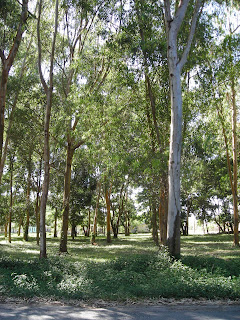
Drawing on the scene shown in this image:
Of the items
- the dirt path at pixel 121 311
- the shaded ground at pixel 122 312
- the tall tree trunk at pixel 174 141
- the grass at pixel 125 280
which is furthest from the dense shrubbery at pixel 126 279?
the tall tree trunk at pixel 174 141

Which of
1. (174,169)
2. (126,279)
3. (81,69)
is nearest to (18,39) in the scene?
(81,69)

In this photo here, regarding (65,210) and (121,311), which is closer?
(121,311)

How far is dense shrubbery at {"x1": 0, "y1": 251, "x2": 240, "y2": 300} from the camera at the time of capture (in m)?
5.86

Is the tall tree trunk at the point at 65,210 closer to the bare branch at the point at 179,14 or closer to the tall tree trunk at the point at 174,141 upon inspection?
the tall tree trunk at the point at 174,141

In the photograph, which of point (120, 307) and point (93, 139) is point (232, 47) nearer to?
point (93, 139)

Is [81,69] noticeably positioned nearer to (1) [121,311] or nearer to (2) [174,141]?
(2) [174,141]

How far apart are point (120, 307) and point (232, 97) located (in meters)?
16.8

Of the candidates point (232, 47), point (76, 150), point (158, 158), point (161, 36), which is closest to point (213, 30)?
point (232, 47)

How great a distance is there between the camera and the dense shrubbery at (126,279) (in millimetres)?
5863

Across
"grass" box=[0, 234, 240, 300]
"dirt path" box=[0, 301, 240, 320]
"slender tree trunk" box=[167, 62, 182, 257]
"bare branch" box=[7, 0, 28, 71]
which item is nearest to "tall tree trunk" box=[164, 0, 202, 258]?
"slender tree trunk" box=[167, 62, 182, 257]

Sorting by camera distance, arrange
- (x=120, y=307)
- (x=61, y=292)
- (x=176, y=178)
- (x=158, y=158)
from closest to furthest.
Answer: (x=120, y=307) → (x=61, y=292) → (x=176, y=178) → (x=158, y=158)

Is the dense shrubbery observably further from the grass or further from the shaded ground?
A: the shaded ground

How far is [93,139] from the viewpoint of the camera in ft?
47.2

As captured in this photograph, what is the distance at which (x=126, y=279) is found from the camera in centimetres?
724
